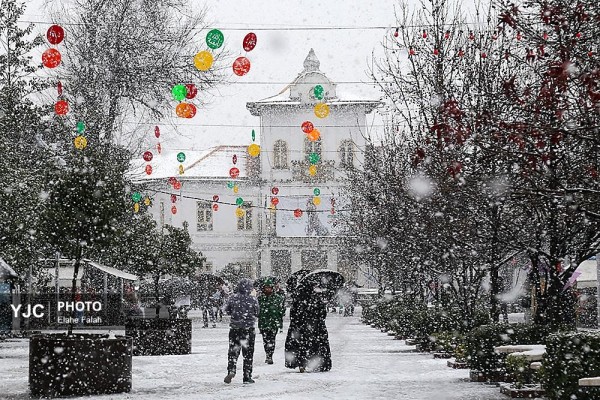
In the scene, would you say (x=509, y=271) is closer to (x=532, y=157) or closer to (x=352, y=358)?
(x=352, y=358)

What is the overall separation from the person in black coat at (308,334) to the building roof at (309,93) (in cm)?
4970

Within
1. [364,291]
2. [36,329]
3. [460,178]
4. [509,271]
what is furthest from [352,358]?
[364,291]

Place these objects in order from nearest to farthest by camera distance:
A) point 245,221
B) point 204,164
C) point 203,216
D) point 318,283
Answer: point 318,283 → point 245,221 → point 203,216 → point 204,164

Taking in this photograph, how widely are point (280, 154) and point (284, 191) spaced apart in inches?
109

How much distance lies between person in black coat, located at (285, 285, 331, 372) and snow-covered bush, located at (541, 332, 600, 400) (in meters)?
7.34

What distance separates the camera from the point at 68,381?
14.7 m

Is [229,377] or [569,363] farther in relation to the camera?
[229,377]

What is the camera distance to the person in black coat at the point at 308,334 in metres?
19.2

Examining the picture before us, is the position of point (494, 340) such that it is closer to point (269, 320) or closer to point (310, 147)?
point (269, 320)

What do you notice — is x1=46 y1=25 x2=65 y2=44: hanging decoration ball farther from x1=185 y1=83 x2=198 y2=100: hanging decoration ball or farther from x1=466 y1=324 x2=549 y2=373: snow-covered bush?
x1=466 y1=324 x2=549 y2=373: snow-covered bush

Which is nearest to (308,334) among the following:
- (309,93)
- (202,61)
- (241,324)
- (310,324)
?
(310,324)

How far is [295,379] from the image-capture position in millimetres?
17500

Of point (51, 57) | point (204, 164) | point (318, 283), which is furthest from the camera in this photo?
point (204, 164)

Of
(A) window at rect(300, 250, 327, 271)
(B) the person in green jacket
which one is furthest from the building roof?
(B) the person in green jacket
